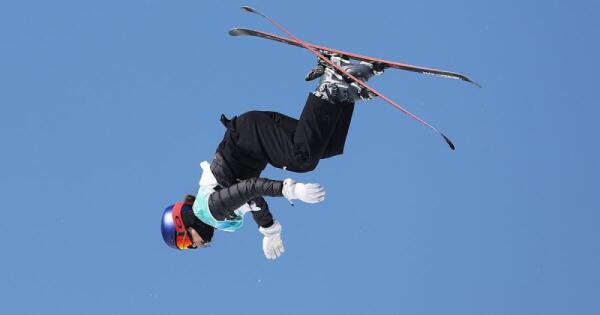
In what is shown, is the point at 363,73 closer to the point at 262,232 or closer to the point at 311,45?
the point at 311,45

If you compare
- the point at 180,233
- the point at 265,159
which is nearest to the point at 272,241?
the point at 180,233

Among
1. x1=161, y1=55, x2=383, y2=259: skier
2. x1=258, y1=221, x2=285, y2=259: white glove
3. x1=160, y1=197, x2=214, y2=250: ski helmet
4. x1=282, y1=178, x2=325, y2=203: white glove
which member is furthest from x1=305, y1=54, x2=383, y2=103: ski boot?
x1=160, y1=197, x2=214, y2=250: ski helmet

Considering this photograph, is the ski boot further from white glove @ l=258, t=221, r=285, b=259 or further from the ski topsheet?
white glove @ l=258, t=221, r=285, b=259

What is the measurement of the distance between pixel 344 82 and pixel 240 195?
961 millimetres

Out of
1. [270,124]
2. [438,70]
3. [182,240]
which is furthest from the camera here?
[182,240]

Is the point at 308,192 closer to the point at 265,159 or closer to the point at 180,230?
the point at 265,159

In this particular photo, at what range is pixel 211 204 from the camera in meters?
5.68

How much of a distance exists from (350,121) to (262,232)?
1.30 metres

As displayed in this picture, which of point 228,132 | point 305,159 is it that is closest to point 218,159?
point 228,132

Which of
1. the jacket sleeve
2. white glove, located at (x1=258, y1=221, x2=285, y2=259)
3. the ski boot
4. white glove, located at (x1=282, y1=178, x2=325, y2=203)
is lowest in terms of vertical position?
→ white glove, located at (x1=282, y1=178, x2=325, y2=203)

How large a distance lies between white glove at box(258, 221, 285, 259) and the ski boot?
137cm

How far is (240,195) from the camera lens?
5445 millimetres

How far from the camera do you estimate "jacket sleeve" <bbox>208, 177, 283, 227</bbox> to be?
17.1 feet

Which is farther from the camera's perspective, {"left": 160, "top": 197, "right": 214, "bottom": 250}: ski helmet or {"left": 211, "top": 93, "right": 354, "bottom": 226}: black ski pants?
{"left": 160, "top": 197, "right": 214, "bottom": 250}: ski helmet
